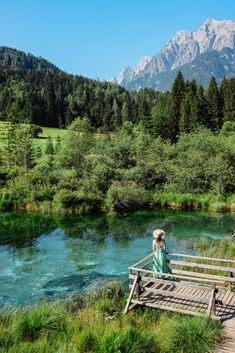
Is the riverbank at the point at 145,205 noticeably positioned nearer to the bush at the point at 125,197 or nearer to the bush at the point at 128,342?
the bush at the point at 125,197

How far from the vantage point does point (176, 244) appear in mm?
26484

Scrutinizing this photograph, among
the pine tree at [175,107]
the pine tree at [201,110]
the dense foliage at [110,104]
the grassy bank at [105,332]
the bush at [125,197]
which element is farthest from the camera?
the pine tree at [175,107]

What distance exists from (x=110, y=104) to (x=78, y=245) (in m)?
110

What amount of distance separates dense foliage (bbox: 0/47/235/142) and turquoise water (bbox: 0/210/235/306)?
3190 centimetres

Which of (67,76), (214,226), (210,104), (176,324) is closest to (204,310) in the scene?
(176,324)

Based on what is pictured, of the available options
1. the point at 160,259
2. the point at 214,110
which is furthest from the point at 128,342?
the point at 214,110

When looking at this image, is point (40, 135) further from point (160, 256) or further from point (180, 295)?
point (180, 295)

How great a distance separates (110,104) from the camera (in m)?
133

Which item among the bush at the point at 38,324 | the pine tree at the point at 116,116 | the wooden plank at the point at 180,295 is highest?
the pine tree at the point at 116,116

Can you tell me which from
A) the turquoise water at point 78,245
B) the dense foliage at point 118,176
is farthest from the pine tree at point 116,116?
the turquoise water at point 78,245

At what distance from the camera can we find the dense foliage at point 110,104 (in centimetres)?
7514

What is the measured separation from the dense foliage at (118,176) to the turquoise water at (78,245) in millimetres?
2784

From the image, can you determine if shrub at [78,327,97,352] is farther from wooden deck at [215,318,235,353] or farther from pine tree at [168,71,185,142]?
pine tree at [168,71,185,142]

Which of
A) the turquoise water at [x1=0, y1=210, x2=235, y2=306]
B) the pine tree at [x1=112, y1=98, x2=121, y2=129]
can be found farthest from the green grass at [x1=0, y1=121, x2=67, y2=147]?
the turquoise water at [x1=0, y1=210, x2=235, y2=306]
